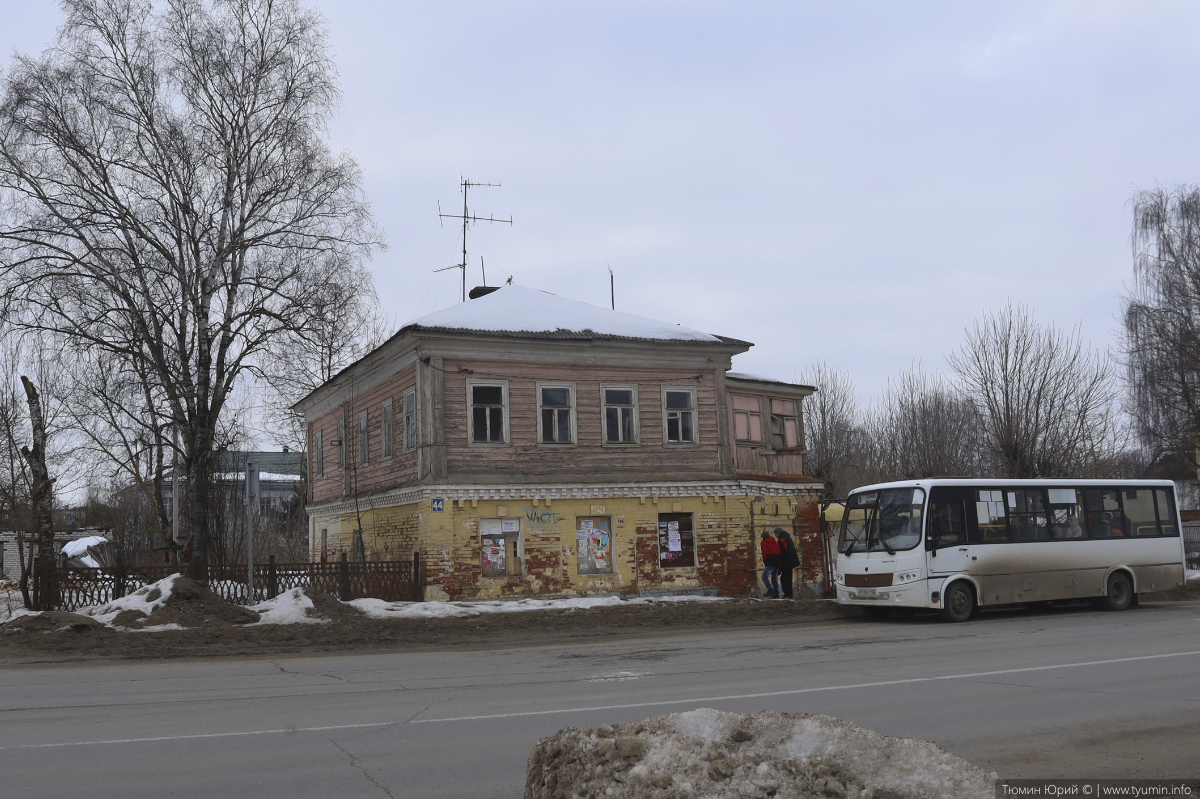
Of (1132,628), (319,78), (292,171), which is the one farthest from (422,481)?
(1132,628)

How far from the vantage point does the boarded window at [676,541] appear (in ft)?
83.4

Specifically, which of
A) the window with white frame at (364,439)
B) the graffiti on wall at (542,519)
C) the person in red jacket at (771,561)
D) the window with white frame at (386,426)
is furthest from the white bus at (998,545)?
the window with white frame at (364,439)

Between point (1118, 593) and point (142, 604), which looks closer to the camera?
point (142, 604)

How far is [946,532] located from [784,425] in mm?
14455

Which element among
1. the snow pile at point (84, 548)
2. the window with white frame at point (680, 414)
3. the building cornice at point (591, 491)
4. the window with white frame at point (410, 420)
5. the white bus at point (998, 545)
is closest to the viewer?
the white bus at point (998, 545)

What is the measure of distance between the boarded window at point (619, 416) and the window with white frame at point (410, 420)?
5.12 meters

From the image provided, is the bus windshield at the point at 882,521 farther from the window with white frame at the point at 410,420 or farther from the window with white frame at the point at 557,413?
the window with white frame at the point at 410,420

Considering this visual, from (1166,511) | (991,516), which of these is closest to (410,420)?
(991,516)

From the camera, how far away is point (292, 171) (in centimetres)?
2636

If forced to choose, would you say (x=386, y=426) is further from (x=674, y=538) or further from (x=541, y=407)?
(x=674, y=538)

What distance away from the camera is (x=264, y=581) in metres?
20.8

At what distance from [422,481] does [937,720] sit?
1675 cm

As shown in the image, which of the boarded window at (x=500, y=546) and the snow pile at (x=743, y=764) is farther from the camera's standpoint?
the boarded window at (x=500, y=546)

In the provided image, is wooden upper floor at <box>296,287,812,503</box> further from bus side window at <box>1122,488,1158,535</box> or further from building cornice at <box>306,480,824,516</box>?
bus side window at <box>1122,488,1158,535</box>
